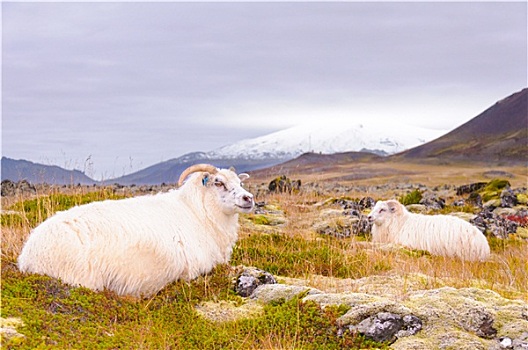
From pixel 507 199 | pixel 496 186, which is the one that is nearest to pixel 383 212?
pixel 507 199

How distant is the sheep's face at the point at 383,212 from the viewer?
18906 mm

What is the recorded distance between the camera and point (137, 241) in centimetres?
966

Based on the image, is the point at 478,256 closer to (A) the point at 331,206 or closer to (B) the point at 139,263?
(A) the point at 331,206

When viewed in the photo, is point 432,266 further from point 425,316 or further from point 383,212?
point 425,316

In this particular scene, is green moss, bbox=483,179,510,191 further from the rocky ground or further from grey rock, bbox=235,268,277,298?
grey rock, bbox=235,268,277,298

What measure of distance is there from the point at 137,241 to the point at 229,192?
2.83m

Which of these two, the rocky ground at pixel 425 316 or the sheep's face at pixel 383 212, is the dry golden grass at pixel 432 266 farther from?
the sheep's face at pixel 383 212

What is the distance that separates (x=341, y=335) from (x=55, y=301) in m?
4.01

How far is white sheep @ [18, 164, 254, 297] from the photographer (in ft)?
29.7

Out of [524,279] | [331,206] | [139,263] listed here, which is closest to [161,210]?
[139,263]

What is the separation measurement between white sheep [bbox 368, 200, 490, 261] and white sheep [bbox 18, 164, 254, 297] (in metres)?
8.05

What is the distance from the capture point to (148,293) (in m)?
→ 9.44

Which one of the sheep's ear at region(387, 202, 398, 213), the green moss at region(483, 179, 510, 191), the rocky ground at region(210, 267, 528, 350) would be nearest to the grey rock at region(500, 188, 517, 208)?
the green moss at region(483, 179, 510, 191)

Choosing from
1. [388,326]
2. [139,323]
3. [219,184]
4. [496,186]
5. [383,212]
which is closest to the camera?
[388,326]
